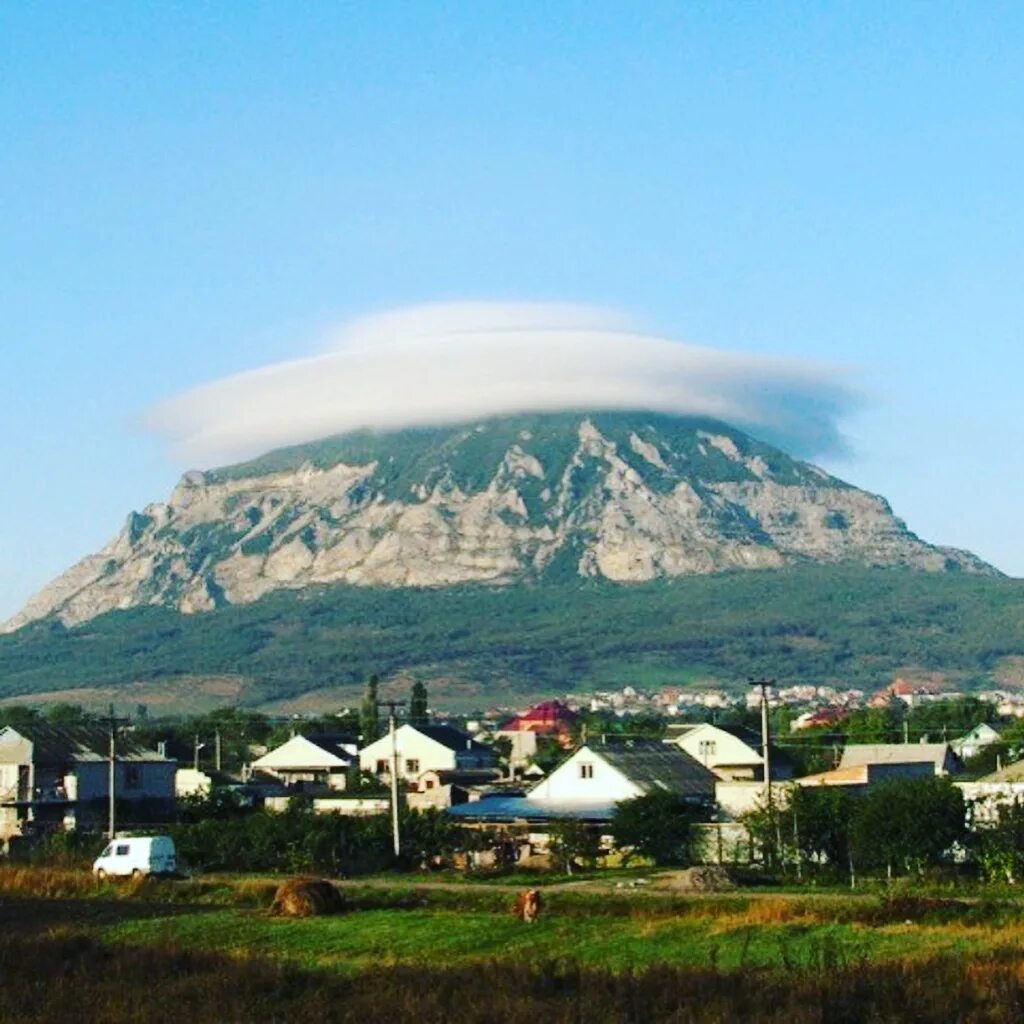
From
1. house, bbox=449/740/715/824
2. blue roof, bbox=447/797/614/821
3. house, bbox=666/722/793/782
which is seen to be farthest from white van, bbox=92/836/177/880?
house, bbox=666/722/793/782

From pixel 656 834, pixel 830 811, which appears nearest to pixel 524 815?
pixel 656 834

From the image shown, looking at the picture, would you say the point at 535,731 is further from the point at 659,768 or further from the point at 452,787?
the point at 659,768

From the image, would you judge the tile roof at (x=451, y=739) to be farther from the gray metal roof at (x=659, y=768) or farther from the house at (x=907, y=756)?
the gray metal roof at (x=659, y=768)

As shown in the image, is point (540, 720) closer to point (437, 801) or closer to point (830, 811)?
point (437, 801)

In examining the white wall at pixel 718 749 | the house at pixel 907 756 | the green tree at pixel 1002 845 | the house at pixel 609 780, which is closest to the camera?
the green tree at pixel 1002 845

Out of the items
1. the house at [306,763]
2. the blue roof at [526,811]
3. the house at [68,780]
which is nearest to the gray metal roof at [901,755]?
the blue roof at [526,811]

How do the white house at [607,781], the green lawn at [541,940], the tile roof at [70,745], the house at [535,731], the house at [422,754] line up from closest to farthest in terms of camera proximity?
the green lawn at [541,940] → the white house at [607,781] → the tile roof at [70,745] → the house at [422,754] → the house at [535,731]

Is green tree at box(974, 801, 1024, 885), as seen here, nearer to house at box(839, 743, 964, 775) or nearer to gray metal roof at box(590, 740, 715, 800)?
gray metal roof at box(590, 740, 715, 800)
